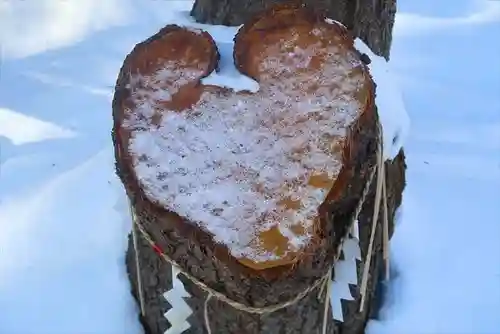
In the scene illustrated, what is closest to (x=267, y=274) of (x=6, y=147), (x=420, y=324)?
(x=420, y=324)

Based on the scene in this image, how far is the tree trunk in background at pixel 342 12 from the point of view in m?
1.23

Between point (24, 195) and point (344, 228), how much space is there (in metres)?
0.82

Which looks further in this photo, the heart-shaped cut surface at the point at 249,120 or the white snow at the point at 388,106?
the white snow at the point at 388,106

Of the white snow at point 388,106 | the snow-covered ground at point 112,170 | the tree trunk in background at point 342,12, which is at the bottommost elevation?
the snow-covered ground at point 112,170

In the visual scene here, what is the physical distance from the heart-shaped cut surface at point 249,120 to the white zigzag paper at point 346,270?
17cm

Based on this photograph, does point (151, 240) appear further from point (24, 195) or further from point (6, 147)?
point (6, 147)

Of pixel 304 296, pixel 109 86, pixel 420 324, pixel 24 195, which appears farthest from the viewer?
pixel 109 86

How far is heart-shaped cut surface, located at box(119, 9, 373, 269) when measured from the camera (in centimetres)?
105

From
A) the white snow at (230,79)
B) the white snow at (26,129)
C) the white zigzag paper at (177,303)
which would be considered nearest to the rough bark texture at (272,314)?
the white zigzag paper at (177,303)

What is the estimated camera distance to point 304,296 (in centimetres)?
114

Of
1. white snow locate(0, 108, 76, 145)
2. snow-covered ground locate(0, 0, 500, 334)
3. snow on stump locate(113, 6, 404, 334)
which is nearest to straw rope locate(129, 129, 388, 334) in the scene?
snow on stump locate(113, 6, 404, 334)

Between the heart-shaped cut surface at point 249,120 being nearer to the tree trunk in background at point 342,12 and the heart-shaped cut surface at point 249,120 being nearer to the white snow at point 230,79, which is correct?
the white snow at point 230,79

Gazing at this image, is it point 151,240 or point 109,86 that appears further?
point 109,86

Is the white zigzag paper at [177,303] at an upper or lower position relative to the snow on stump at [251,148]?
lower
